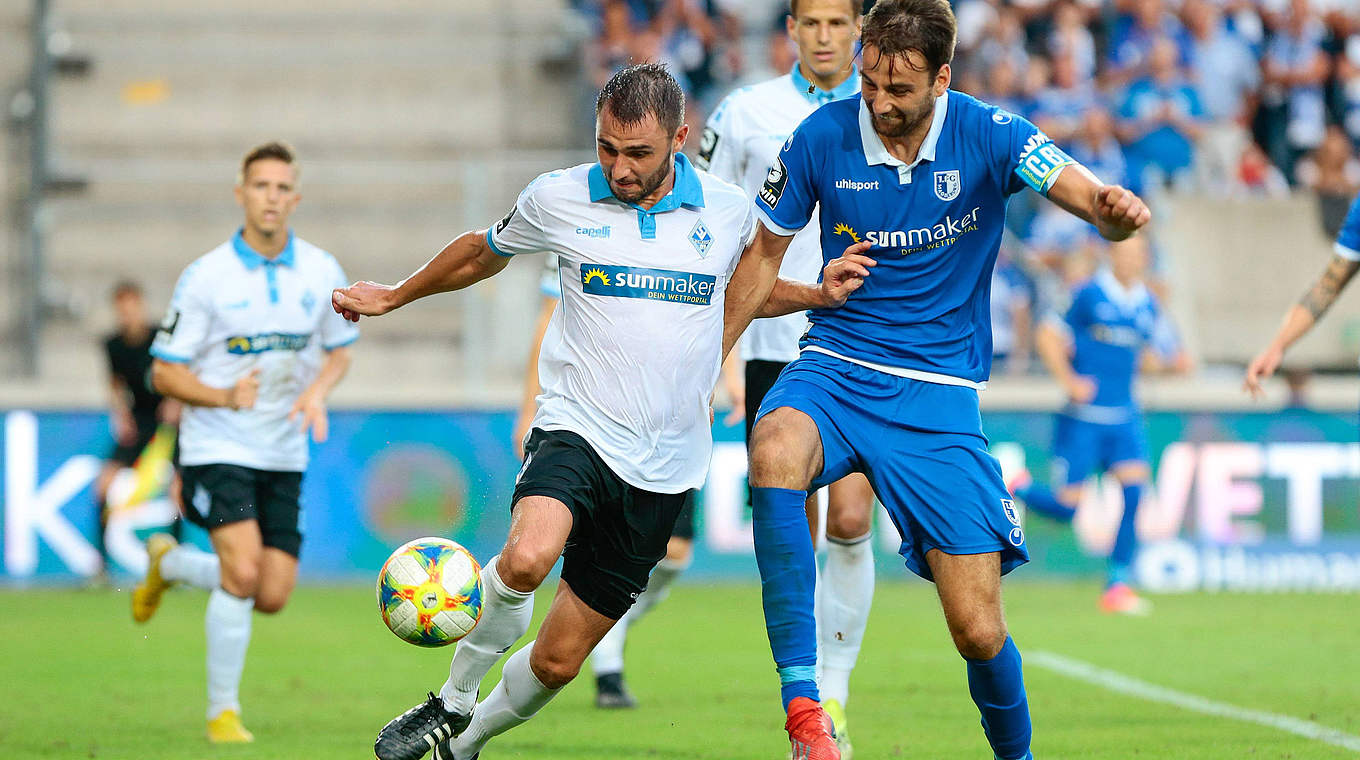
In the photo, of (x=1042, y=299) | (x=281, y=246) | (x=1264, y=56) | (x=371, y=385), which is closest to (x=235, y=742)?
(x=281, y=246)

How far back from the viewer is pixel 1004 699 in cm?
539

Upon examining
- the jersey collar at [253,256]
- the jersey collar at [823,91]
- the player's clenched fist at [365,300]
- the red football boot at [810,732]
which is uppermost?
the jersey collar at [823,91]

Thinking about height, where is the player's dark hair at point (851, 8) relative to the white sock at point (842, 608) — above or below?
above

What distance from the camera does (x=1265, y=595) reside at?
14.3 meters

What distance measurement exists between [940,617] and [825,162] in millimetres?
7435

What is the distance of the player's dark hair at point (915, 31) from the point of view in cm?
527

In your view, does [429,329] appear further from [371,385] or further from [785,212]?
[785,212]

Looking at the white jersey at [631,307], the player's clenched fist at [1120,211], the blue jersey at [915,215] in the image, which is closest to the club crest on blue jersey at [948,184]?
the blue jersey at [915,215]

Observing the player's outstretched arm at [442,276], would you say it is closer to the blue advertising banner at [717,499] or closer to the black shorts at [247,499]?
the black shorts at [247,499]

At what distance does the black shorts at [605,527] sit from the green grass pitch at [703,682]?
1.29 meters

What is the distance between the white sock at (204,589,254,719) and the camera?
24.0 ft

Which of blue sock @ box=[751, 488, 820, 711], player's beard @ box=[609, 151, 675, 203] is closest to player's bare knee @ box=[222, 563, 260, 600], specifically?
player's beard @ box=[609, 151, 675, 203]

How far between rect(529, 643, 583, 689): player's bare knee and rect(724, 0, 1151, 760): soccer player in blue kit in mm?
733

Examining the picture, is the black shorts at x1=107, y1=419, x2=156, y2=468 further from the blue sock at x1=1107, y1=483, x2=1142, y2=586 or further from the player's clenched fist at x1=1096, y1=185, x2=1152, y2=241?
the player's clenched fist at x1=1096, y1=185, x2=1152, y2=241
